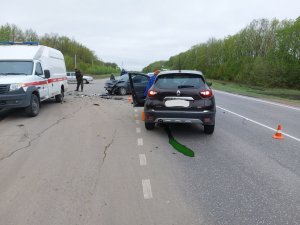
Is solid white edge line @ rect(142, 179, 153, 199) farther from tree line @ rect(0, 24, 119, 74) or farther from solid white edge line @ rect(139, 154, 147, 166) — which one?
tree line @ rect(0, 24, 119, 74)

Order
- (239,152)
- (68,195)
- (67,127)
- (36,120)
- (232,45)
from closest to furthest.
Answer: (68,195) → (239,152) → (67,127) → (36,120) → (232,45)

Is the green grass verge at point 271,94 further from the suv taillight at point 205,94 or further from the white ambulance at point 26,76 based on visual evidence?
the white ambulance at point 26,76

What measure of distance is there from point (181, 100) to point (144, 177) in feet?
9.71

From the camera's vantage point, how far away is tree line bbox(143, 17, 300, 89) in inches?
1741

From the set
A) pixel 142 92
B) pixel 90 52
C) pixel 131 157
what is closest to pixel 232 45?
pixel 90 52

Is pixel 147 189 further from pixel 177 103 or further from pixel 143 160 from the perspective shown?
pixel 177 103

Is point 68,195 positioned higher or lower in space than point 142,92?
lower

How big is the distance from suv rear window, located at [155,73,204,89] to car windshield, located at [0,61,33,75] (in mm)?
5573

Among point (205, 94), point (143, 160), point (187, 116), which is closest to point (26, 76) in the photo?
point (187, 116)

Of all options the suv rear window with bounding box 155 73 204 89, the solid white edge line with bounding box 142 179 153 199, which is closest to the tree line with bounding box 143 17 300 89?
the suv rear window with bounding box 155 73 204 89

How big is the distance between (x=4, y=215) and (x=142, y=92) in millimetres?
7183

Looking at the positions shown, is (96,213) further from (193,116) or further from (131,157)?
(193,116)

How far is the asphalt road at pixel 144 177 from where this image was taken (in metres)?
3.44

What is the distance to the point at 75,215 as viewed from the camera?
3.39 meters
